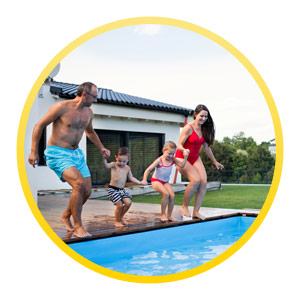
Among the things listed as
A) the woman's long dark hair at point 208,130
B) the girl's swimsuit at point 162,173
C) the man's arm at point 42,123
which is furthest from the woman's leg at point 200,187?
the man's arm at point 42,123

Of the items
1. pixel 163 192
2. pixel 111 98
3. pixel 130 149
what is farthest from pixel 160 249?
pixel 130 149

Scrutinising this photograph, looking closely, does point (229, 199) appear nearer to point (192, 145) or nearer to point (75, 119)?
point (192, 145)

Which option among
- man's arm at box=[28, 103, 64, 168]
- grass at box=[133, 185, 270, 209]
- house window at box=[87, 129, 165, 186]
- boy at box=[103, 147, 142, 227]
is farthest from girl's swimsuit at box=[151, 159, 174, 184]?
house window at box=[87, 129, 165, 186]

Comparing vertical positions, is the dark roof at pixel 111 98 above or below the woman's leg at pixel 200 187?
above

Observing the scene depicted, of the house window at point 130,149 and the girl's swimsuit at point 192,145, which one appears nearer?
the girl's swimsuit at point 192,145

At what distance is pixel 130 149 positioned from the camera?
36.1ft

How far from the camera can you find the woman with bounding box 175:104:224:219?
222 inches

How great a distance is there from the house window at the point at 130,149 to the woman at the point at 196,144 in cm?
442

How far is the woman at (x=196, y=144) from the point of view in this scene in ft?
18.5

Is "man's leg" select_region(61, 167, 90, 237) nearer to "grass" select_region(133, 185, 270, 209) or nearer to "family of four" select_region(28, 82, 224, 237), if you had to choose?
"family of four" select_region(28, 82, 224, 237)

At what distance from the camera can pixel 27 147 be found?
222 inches

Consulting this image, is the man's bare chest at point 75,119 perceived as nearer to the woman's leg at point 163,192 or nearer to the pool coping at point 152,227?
the pool coping at point 152,227

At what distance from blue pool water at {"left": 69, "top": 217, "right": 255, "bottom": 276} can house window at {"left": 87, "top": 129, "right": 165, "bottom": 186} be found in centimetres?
455

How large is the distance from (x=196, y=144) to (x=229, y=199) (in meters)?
4.55
